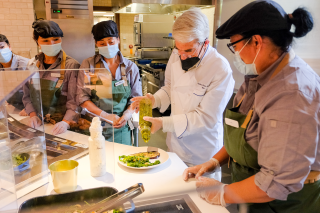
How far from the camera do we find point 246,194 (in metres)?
0.97

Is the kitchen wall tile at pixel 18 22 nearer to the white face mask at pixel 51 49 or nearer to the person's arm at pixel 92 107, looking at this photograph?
the white face mask at pixel 51 49

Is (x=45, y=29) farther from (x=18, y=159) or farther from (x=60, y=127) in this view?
(x=18, y=159)

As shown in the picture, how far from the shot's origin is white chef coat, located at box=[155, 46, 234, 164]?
160cm

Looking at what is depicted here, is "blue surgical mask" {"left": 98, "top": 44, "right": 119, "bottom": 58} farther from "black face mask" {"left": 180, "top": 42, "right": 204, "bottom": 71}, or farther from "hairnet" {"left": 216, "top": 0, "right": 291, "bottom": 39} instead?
"hairnet" {"left": 216, "top": 0, "right": 291, "bottom": 39}

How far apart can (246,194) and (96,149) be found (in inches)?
26.0

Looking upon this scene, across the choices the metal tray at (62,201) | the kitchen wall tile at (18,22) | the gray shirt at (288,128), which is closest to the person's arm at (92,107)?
the metal tray at (62,201)

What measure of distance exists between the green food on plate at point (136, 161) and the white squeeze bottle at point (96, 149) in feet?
0.58

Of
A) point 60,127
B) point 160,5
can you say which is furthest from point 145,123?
point 160,5

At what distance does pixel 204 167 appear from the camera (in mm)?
1268

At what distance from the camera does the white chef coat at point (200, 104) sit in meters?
1.60

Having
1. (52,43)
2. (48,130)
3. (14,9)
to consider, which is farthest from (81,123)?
(14,9)

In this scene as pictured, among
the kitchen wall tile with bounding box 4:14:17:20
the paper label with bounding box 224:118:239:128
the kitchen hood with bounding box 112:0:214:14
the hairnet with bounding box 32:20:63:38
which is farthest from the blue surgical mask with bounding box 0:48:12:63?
the paper label with bounding box 224:118:239:128

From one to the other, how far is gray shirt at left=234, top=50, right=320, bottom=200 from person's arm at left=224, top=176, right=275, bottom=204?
30mm

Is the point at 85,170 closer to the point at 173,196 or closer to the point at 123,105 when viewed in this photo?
the point at 173,196
